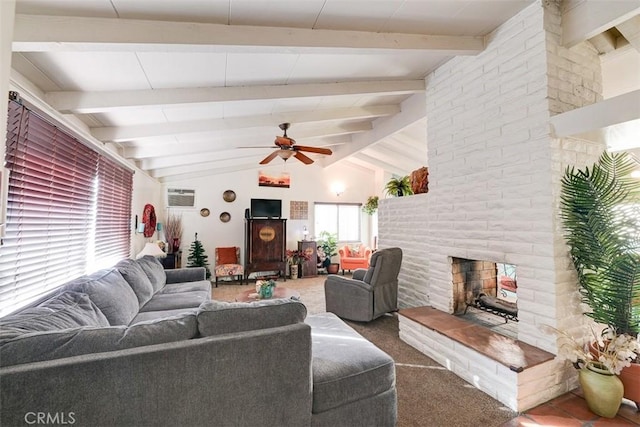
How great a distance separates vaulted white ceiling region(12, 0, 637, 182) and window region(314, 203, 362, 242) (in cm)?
377

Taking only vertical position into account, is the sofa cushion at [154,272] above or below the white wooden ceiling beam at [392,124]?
below

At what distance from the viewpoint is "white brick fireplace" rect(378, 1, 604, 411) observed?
2051mm

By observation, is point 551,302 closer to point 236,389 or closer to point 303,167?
point 236,389

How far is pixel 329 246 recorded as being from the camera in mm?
7070

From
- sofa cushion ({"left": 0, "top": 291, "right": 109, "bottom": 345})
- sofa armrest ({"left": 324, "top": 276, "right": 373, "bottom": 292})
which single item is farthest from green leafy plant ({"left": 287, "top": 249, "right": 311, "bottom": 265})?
sofa cushion ({"left": 0, "top": 291, "right": 109, "bottom": 345})

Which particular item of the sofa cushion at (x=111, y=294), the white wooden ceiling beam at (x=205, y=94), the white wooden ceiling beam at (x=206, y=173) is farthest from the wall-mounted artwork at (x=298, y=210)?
the sofa cushion at (x=111, y=294)

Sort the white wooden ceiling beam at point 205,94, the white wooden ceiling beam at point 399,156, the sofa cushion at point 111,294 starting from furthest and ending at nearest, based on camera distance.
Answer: the white wooden ceiling beam at point 399,156 → the white wooden ceiling beam at point 205,94 → the sofa cushion at point 111,294

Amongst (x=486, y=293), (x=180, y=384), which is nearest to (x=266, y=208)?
(x=486, y=293)

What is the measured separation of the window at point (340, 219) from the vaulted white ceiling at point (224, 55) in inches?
148

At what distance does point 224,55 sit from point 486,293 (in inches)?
142

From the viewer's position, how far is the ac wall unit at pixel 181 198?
606cm

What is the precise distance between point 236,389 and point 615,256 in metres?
2.55

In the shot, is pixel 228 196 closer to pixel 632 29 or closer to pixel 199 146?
pixel 199 146

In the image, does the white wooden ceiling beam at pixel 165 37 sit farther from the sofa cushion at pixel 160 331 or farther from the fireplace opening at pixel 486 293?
the fireplace opening at pixel 486 293
